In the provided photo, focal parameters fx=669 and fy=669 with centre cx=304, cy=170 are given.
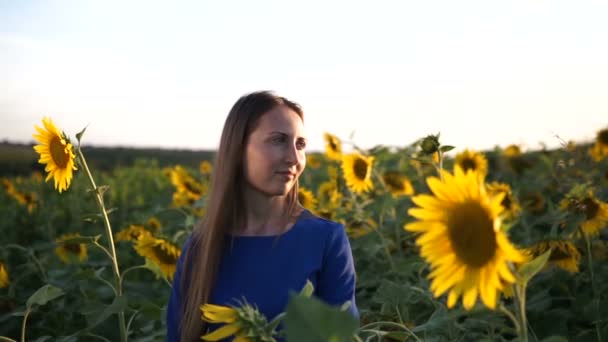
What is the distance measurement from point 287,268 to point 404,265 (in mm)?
743

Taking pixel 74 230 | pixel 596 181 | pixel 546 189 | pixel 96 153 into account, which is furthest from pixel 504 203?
pixel 96 153

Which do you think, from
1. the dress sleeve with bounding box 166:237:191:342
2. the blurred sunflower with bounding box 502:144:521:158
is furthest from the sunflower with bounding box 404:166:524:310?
the blurred sunflower with bounding box 502:144:521:158

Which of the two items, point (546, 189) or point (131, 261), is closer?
point (131, 261)

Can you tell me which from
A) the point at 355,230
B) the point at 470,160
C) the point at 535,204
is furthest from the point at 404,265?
the point at 535,204

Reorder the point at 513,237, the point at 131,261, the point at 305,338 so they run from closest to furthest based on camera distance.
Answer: the point at 305,338 < the point at 513,237 < the point at 131,261

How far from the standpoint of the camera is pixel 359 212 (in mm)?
3332

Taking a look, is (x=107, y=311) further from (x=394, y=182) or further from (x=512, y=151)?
(x=512, y=151)

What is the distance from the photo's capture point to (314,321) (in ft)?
2.53

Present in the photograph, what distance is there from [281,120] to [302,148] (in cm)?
11

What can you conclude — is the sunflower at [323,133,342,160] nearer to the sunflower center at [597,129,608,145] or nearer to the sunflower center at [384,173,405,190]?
the sunflower center at [384,173,405,190]

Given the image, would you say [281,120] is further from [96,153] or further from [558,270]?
[96,153]

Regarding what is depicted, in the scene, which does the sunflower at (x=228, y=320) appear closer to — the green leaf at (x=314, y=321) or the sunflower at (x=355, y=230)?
the green leaf at (x=314, y=321)

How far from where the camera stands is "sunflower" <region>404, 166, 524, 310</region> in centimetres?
110

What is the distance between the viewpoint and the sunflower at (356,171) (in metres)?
3.75
